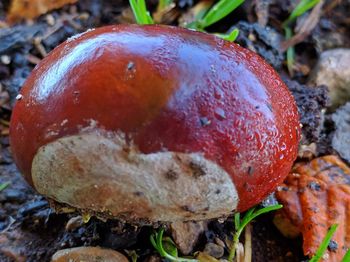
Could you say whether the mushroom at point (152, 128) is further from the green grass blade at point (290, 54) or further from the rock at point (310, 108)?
the green grass blade at point (290, 54)

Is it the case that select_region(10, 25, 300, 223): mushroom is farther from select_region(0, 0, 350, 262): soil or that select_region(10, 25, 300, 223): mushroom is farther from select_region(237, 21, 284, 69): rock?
select_region(237, 21, 284, 69): rock

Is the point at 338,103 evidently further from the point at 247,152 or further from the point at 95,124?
the point at 95,124

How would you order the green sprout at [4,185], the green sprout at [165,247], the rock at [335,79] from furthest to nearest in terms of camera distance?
the rock at [335,79] → the green sprout at [4,185] → the green sprout at [165,247]


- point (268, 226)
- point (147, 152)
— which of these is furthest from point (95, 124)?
point (268, 226)

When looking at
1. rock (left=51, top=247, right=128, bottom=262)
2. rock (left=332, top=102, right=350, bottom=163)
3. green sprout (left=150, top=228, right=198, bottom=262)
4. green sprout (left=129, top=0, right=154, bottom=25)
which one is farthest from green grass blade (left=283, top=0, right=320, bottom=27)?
rock (left=51, top=247, right=128, bottom=262)

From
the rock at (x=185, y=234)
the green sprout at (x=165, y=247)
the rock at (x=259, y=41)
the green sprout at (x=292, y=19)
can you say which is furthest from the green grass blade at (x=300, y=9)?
the green sprout at (x=165, y=247)

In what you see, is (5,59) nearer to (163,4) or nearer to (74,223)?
(163,4)

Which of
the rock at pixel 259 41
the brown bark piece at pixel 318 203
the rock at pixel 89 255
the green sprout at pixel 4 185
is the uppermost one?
the rock at pixel 259 41
